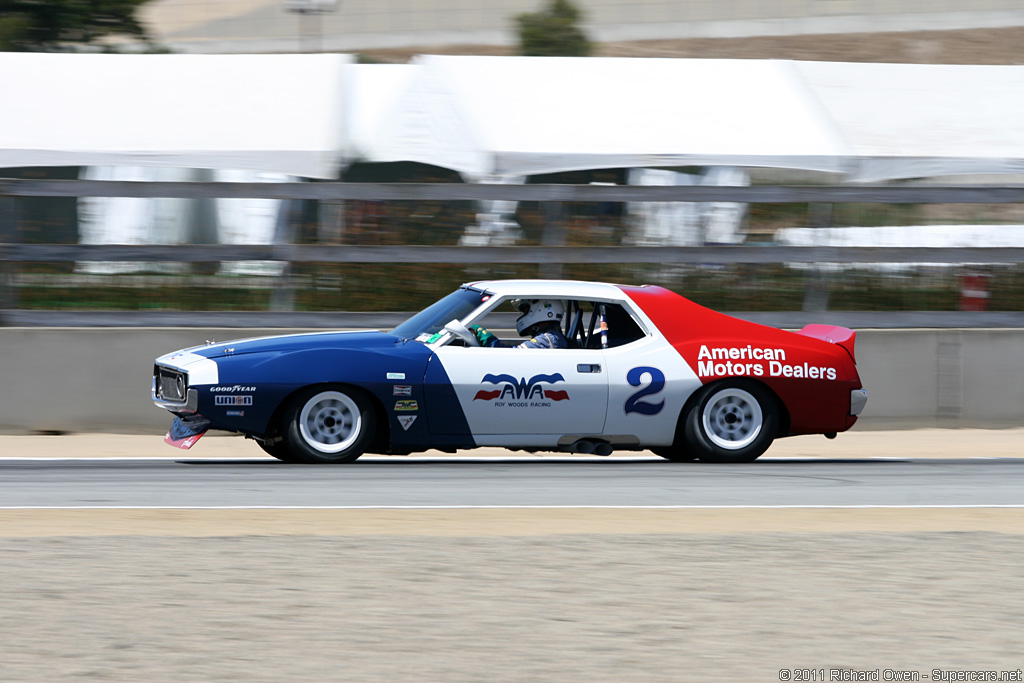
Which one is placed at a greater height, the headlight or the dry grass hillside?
the dry grass hillside

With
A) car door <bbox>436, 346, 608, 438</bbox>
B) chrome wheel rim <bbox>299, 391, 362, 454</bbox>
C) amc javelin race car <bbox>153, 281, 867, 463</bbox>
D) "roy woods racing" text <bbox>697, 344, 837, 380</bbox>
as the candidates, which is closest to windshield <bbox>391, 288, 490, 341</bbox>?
amc javelin race car <bbox>153, 281, 867, 463</bbox>

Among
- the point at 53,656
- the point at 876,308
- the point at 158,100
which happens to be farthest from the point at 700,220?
the point at 53,656

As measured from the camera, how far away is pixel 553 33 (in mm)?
44938

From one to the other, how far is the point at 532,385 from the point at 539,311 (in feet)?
2.39

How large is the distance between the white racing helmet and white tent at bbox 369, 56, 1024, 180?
5.62 meters

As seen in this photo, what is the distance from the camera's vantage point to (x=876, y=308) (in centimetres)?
1315

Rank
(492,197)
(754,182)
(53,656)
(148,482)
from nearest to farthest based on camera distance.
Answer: (53,656) → (148,482) → (492,197) → (754,182)

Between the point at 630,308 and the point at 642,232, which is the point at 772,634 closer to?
the point at 630,308

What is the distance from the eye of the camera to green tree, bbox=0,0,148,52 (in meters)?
35.3

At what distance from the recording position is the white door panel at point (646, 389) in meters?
9.66

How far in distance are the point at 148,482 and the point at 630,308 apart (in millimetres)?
3648

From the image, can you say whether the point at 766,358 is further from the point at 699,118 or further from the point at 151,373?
the point at 699,118

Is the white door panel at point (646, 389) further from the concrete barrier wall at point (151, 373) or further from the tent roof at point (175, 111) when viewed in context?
the tent roof at point (175, 111)

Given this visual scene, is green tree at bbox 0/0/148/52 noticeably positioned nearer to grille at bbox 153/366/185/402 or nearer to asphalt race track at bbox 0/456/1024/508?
grille at bbox 153/366/185/402
